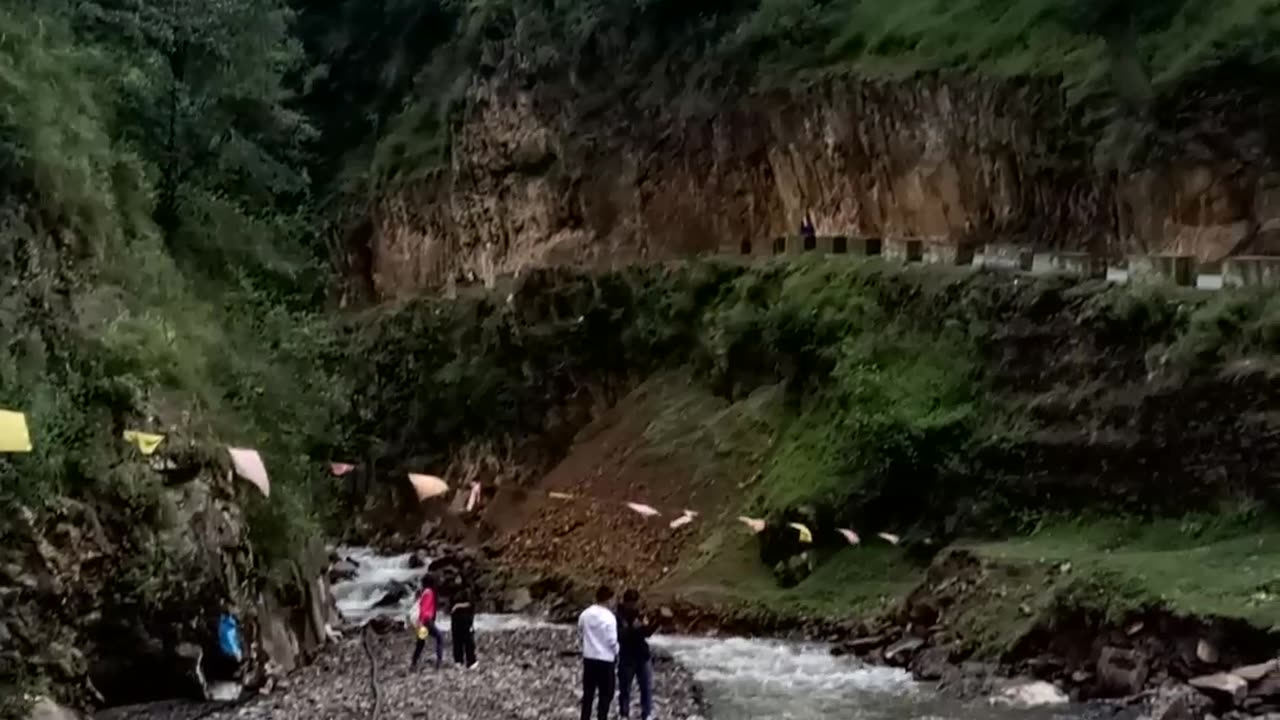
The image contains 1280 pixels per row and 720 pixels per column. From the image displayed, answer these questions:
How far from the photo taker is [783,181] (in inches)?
1857

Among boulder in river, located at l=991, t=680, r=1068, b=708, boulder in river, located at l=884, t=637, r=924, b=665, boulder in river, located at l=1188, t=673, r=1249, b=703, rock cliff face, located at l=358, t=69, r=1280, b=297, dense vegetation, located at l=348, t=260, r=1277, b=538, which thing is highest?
rock cliff face, located at l=358, t=69, r=1280, b=297

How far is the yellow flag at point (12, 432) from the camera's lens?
15695mm

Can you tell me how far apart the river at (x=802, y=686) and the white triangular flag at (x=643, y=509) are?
164 inches

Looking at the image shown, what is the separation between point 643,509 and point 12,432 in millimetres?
20779

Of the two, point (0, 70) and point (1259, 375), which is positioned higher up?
point (0, 70)

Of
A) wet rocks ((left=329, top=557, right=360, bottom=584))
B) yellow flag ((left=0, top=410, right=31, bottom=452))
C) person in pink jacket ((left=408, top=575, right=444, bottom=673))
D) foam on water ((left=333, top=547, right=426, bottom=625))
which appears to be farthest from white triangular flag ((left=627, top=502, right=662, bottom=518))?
yellow flag ((left=0, top=410, right=31, bottom=452))

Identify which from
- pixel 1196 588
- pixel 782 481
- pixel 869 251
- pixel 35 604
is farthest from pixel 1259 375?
pixel 35 604

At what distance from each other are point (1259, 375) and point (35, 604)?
22.3 meters

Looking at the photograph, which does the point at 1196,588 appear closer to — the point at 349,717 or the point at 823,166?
the point at 349,717

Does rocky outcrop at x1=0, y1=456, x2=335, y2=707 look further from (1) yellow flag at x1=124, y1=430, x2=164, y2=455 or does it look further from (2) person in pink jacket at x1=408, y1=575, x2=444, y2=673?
(2) person in pink jacket at x1=408, y1=575, x2=444, y2=673

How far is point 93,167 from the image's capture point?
27906 mm

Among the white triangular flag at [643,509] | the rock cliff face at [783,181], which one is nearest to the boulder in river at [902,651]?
the white triangular flag at [643,509]

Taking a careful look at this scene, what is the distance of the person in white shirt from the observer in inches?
674

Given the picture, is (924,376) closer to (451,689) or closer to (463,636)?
(463,636)
